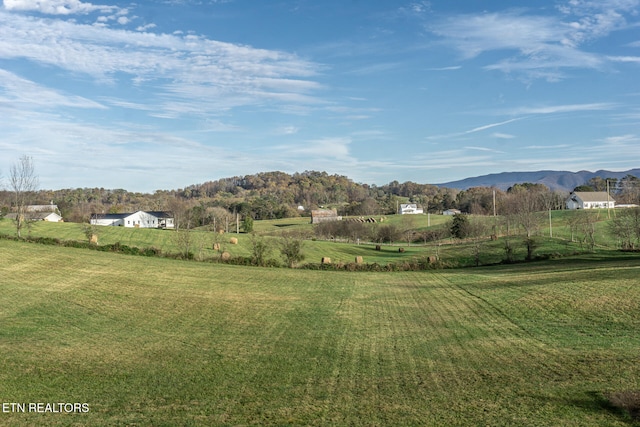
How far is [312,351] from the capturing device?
15.8m

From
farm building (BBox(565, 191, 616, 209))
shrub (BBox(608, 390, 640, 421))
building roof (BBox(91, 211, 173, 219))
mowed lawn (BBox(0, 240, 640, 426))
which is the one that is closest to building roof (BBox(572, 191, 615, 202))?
farm building (BBox(565, 191, 616, 209))

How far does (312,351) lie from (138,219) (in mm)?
97507

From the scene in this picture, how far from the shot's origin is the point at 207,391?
1173 cm

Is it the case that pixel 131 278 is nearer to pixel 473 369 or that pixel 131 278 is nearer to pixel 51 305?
pixel 51 305

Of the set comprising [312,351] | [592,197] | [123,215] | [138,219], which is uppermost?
[592,197]

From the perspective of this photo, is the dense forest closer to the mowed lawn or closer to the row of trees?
the row of trees

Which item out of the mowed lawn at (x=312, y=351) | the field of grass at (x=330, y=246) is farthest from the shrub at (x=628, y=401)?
the field of grass at (x=330, y=246)

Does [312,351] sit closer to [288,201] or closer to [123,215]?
[123,215]

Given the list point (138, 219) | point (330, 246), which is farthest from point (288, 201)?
point (330, 246)

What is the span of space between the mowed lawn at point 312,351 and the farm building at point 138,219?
250 feet

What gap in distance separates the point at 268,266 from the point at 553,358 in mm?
32228

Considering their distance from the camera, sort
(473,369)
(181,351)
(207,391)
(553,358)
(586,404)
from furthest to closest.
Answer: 1. (181,351)
2. (553,358)
3. (473,369)
4. (207,391)
5. (586,404)

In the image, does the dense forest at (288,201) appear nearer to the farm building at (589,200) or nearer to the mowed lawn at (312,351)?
the farm building at (589,200)

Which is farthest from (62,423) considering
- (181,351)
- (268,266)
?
(268,266)
